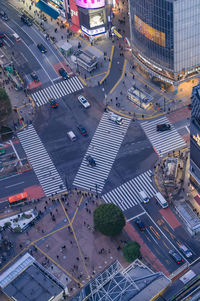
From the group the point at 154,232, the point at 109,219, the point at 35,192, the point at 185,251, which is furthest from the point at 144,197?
the point at 35,192

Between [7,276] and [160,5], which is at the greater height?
[160,5]

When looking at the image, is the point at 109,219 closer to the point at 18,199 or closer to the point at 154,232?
the point at 154,232

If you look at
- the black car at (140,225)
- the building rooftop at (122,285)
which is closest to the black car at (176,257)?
the building rooftop at (122,285)

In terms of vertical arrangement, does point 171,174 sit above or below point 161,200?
above

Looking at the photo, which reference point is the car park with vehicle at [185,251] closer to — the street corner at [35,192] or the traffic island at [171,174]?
the traffic island at [171,174]

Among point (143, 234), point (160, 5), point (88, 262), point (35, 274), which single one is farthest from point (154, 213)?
point (160, 5)

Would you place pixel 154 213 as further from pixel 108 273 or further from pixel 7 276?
pixel 7 276
